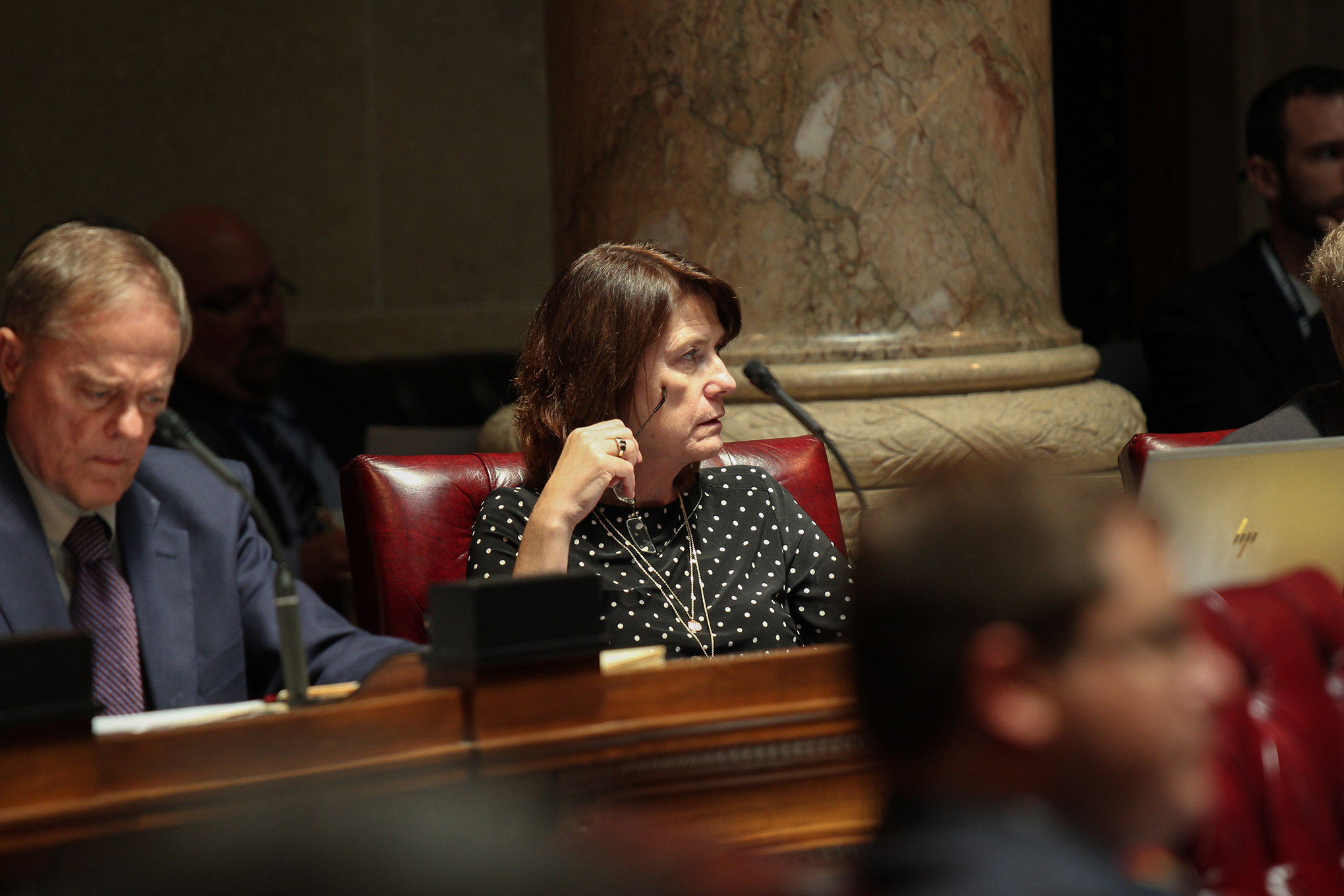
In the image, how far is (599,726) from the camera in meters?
1.38

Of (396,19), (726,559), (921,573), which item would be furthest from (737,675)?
(396,19)

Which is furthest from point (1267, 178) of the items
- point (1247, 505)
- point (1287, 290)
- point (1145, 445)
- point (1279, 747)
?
point (1279, 747)

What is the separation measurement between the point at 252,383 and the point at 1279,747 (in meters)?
3.21

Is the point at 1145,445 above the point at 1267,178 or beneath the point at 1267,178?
beneath

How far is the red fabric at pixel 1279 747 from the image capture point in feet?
4.51

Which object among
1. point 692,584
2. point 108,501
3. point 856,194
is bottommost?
point 692,584

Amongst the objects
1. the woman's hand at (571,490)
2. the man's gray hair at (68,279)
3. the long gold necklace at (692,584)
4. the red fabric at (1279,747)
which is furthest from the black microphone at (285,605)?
the red fabric at (1279,747)

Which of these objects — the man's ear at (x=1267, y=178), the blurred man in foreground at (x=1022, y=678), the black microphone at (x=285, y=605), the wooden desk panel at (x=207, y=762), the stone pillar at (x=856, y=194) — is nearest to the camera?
the blurred man in foreground at (x=1022, y=678)

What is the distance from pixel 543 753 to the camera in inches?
53.0

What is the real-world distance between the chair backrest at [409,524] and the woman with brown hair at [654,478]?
0.25 ft

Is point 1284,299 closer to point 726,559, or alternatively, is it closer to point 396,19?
point 726,559

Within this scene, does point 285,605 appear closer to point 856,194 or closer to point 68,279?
point 68,279

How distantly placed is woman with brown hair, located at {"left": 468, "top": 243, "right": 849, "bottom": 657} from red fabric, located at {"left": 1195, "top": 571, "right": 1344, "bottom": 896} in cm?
90

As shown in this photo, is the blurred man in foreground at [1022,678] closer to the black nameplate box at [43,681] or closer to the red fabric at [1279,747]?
the red fabric at [1279,747]
